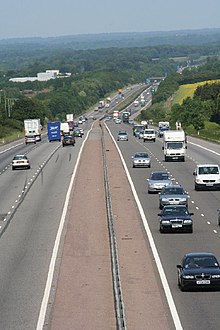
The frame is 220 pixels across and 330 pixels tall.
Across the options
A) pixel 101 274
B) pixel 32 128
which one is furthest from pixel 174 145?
pixel 32 128

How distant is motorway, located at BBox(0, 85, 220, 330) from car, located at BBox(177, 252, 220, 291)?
30 cm

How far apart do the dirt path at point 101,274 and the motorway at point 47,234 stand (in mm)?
727

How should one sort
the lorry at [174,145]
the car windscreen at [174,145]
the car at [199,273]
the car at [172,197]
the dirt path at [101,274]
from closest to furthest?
the dirt path at [101,274] < the car at [199,273] < the car at [172,197] < the lorry at [174,145] < the car windscreen at [174,145]

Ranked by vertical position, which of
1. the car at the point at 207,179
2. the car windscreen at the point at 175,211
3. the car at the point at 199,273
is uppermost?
the car at the point at 199,273

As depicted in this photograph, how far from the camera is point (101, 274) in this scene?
3791cm

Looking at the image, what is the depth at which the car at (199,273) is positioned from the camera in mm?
33312

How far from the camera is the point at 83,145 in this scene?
5207 inches

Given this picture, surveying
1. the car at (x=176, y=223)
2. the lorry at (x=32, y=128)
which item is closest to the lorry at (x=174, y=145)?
the car at (x=176, y=223)

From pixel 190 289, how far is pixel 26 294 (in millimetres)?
5555

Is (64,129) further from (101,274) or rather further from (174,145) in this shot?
(101,274)

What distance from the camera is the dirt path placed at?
3038 centimetres

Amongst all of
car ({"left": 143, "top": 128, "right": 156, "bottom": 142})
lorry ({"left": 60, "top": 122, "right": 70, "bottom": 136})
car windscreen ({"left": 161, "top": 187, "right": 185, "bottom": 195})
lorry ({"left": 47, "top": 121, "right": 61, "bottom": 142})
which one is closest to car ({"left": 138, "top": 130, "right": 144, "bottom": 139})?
car ({"left": 143, "top": 128, "right": 156, "bottom": 142})

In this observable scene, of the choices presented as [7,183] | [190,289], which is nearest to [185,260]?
[190,289]

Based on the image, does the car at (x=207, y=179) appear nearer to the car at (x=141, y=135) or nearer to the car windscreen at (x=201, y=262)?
the car windscreen at (x=201, y=262)
